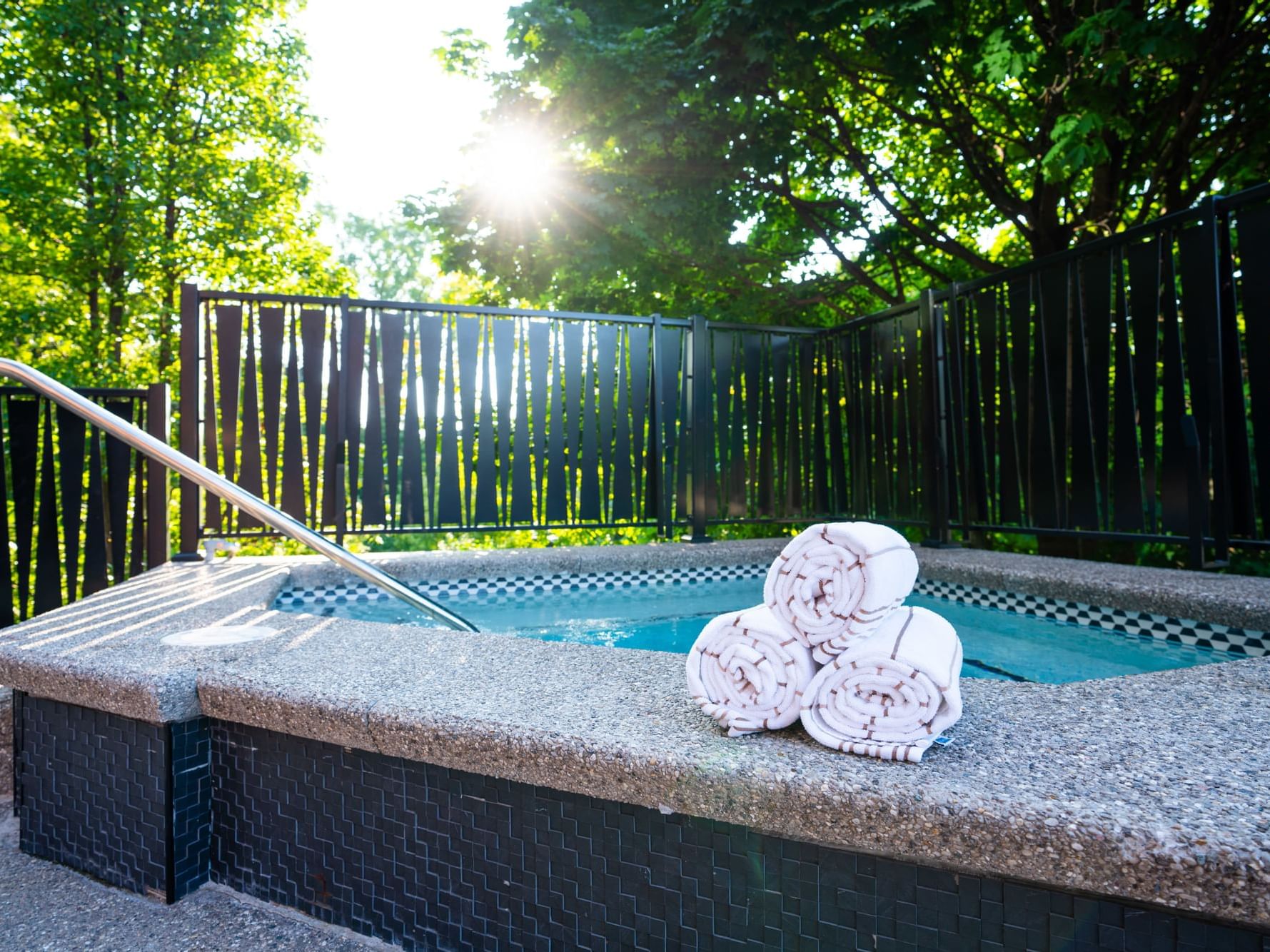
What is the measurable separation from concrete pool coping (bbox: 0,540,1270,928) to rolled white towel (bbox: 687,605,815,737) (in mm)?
41

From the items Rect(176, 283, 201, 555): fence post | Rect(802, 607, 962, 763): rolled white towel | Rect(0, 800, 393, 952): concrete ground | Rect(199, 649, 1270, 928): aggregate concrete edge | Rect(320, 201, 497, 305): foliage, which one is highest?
Rect(320, 201, 497, 305): foliage

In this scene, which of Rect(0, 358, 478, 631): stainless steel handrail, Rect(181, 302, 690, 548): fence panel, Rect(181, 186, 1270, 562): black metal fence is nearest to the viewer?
Rect(0, 358, 478, 631): stainless steel handrail

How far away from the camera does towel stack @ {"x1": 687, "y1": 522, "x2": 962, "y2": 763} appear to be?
3.76ft

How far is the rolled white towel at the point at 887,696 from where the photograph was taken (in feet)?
3.73

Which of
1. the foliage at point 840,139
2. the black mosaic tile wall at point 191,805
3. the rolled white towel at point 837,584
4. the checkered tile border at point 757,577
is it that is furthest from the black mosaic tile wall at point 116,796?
the foliage at point 840,139

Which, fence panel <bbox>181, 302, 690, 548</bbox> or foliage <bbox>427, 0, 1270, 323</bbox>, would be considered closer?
fence panel <bbox>181, 302, 690, 548</bbox>

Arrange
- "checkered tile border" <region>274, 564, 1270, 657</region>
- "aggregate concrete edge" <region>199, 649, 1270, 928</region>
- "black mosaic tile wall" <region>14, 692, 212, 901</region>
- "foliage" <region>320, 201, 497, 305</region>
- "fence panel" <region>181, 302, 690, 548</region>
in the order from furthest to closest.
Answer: "foliage" <region>320, 201, 497, 305</region>
"fence panel" <region>181, 302, 690, 548</region>
"checkered tile border" <region>274, 564, 1270, 657</region>
"black mosaic tile wall" <region>14, 692, 212, 901</region>
"aggregate concrete edge" <region>199, 649, 1270, 928</region>

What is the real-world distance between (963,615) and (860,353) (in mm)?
2370

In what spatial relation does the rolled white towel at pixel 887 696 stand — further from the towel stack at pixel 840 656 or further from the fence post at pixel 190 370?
the fence post at pixel 190 370

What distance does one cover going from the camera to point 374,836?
149 cm

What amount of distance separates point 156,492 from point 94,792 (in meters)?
2.42

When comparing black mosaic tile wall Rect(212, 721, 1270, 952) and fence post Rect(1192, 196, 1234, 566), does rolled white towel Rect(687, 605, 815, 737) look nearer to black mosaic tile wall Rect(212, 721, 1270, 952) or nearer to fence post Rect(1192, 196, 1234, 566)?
black mosaic tile wall Rect(212, 721, 1270, 952)

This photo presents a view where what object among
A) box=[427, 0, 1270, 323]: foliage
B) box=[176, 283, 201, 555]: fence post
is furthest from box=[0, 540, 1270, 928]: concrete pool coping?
box=[427, 0, 1270, 323]: foliage

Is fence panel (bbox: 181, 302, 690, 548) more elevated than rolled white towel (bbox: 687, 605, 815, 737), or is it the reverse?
fence panel (bbox: 181, 302, 690, 548)
